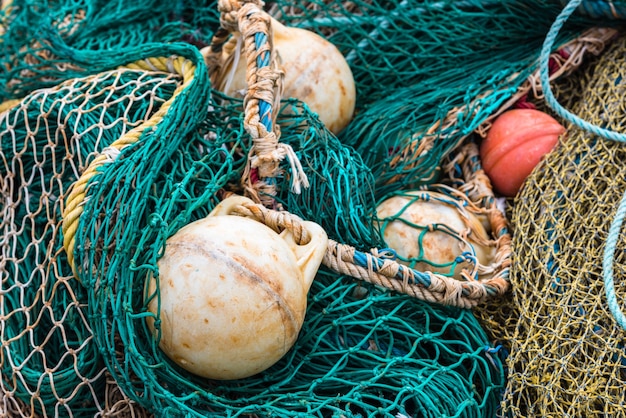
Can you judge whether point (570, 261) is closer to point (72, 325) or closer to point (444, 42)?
point (444, 42)

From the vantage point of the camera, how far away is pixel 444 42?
2371mm

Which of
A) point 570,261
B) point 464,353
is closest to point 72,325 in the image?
point 464,353

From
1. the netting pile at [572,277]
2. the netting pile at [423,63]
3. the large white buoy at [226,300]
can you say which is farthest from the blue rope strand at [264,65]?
the netting pile at [572,277]

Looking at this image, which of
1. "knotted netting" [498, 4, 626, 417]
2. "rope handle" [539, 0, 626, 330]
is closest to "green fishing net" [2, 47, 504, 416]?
"knotted netting" [498, 4, 626, 417]

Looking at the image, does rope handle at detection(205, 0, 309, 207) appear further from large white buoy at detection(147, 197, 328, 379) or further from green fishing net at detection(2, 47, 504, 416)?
large white buoy at detection(147, 197, 328, 379)

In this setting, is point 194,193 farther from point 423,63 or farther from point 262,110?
point 423,63

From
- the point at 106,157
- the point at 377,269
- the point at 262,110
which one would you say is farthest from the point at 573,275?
the point at 106,157

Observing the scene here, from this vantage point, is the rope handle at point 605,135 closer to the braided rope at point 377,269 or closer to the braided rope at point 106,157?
the braided rope at point 377,269

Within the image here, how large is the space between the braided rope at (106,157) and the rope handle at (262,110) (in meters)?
0.20

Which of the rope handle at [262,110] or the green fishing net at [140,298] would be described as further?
the rope handle at [262,110]

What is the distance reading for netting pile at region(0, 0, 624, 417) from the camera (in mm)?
1616

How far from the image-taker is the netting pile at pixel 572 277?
5.50 ft

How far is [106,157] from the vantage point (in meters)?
1.72

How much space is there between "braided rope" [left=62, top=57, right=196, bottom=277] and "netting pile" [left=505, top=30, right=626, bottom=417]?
3.29 feet
